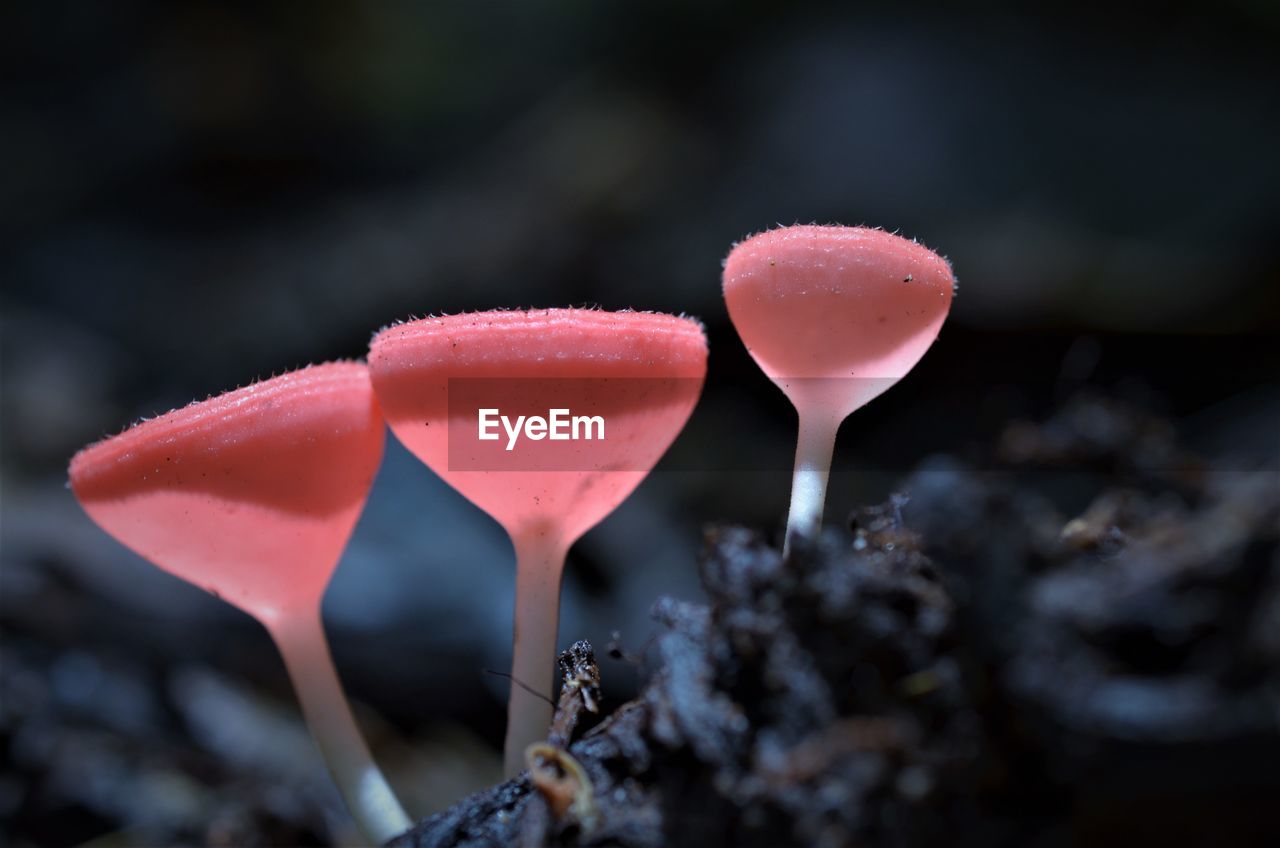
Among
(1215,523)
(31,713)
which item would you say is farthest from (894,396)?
(31,713)

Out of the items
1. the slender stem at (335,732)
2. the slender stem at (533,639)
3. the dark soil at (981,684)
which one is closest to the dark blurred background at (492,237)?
the slender stem at (335,732)

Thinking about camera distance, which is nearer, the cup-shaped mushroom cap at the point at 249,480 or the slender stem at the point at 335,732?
the cup-shaped mushroom cap at the point at 249,480

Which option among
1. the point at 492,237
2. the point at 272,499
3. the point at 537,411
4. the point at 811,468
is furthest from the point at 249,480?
the point at 492,237

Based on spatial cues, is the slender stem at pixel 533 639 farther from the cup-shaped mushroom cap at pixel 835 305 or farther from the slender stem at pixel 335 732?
the cup-shaped mushroom cap at pixel 835 305

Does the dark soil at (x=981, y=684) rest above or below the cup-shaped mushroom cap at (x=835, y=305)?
below

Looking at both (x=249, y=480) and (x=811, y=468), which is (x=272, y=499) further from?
(x=811, y=468)

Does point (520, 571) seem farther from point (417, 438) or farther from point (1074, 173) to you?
point (1074, 173)

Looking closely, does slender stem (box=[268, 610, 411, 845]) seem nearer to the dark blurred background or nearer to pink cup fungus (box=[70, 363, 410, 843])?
pink cup fungus (box=[70, 363, 410, 843])

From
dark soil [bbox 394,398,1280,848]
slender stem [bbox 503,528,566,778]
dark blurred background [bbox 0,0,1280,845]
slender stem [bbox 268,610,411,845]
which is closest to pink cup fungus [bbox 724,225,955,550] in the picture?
dark soil [bbox 394,398,1280,848]
